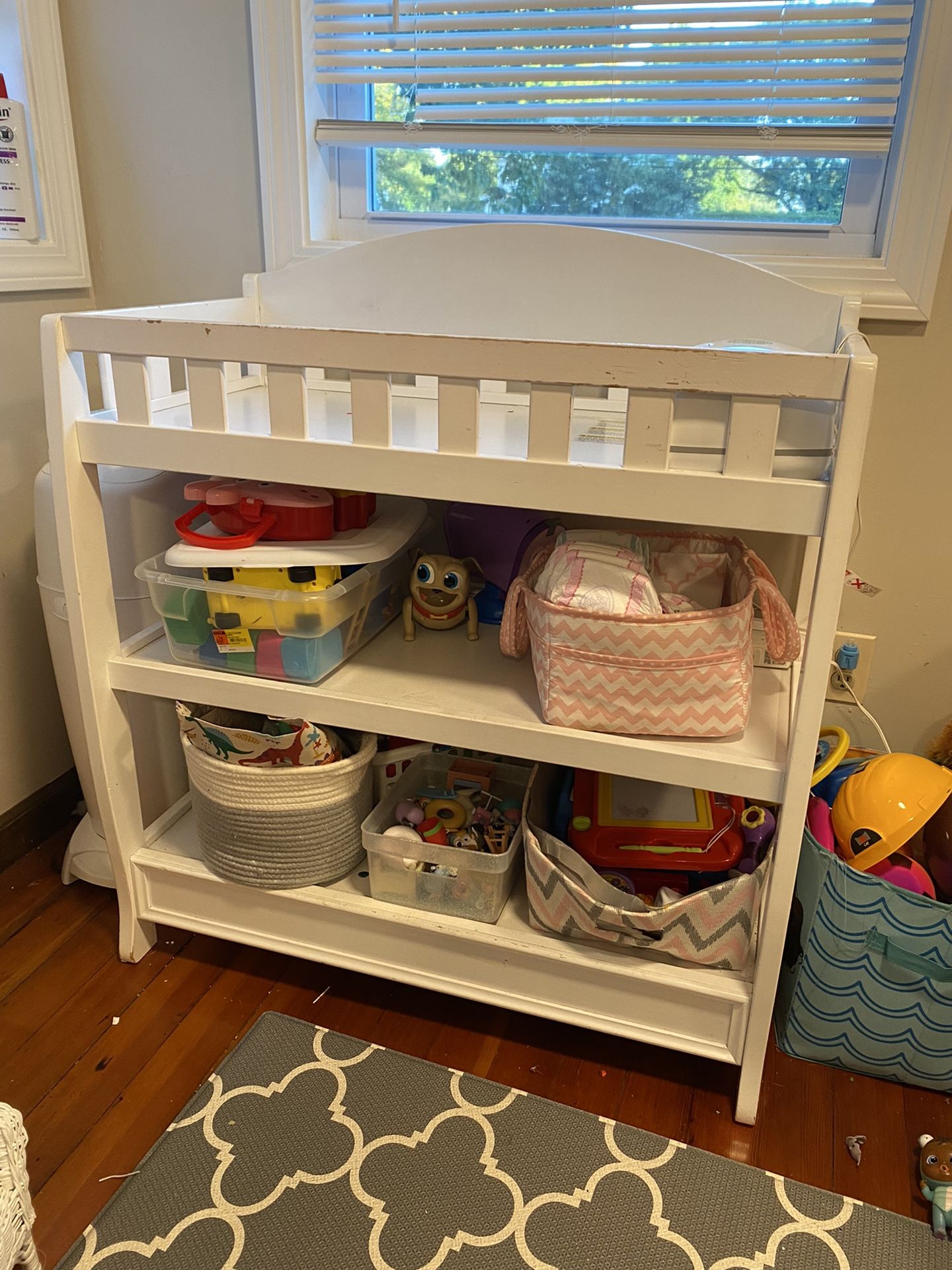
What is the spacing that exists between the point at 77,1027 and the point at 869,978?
43.1 inches

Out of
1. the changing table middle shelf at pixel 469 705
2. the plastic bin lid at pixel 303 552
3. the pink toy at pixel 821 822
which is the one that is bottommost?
the pink toy at pixel 821 822

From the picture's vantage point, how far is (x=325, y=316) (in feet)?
5.09

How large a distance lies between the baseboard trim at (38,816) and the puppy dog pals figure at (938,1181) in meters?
1.49

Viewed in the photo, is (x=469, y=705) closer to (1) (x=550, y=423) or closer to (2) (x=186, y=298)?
(1) (x=550, y=423)

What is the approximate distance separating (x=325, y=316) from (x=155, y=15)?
21.6 inches

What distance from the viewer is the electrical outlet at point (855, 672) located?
5.03ft

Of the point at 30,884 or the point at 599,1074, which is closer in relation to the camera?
the point at 599,1074

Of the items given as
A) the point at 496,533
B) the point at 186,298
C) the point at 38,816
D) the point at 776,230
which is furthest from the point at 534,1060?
the point at 186,298

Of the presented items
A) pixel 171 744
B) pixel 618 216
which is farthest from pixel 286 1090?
pixel 618 216

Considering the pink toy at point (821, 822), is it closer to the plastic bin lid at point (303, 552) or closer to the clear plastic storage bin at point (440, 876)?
the clear plastic storage bin at point (440, 876)

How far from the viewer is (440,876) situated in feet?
4.26

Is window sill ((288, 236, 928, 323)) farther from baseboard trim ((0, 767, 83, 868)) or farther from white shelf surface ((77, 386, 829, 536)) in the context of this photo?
baseboard trim ((0, 767, 83, 868))

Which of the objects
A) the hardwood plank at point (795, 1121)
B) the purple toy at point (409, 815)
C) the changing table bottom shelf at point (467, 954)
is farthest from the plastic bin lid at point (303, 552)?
the hardwood plank at point (795, 1121)

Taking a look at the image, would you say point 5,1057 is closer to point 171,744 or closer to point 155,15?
point 171,744
